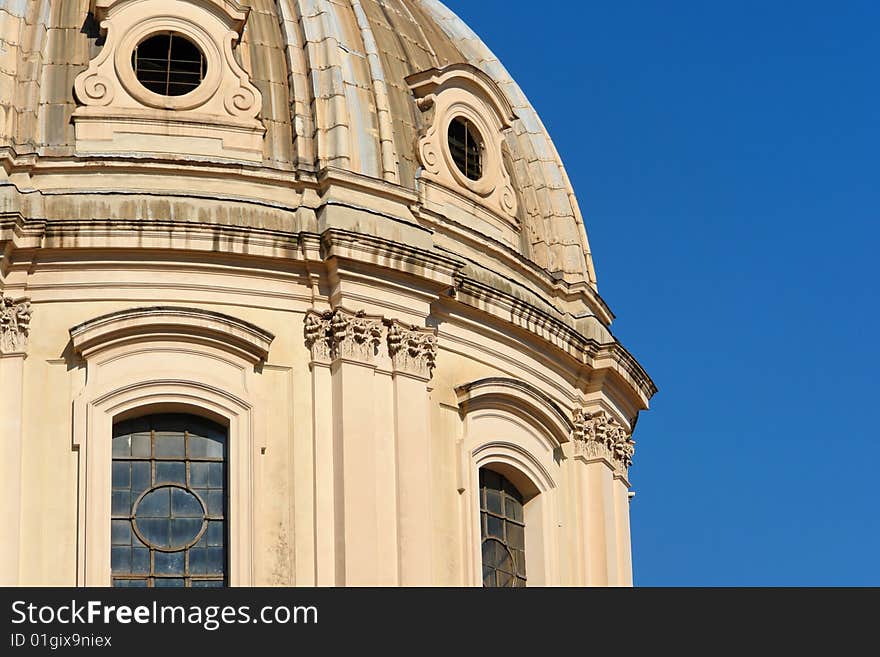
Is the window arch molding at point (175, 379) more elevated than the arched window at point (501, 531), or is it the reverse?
the window arch molding at point (175, 379)

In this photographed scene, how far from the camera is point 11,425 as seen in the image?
5166 centimetres

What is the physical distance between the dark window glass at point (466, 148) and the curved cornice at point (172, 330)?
6.64 m

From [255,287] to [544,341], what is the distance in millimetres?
5665

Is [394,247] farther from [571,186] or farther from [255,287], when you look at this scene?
[571,186]

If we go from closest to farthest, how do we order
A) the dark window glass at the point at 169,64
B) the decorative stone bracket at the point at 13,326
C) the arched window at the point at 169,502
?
1. the arched window at the point at 169,502
2. the decorative stone bracket at the point at 13,326
3. the dark window glass at the point at 169,64

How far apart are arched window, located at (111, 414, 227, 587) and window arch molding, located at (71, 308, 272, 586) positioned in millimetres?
305

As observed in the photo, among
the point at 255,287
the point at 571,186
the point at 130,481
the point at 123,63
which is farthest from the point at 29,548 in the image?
the point at 571,186

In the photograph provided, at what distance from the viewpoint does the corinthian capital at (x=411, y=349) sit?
175 feet

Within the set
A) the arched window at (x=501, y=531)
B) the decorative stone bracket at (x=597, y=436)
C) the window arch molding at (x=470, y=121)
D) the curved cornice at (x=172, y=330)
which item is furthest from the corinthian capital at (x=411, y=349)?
the decorative stone bracket at (x=597, y=436)

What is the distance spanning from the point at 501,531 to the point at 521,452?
1.32 metres

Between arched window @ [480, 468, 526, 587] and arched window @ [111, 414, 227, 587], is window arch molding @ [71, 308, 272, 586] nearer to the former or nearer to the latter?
arched window @ [111, 414, 227, 587]

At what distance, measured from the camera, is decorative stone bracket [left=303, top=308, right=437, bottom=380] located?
53.0 metres

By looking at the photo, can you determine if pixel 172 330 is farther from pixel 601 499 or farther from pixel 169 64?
pixel 601 499

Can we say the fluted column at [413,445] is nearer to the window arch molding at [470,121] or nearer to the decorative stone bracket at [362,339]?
the decorative stone bracket at [362,339]
